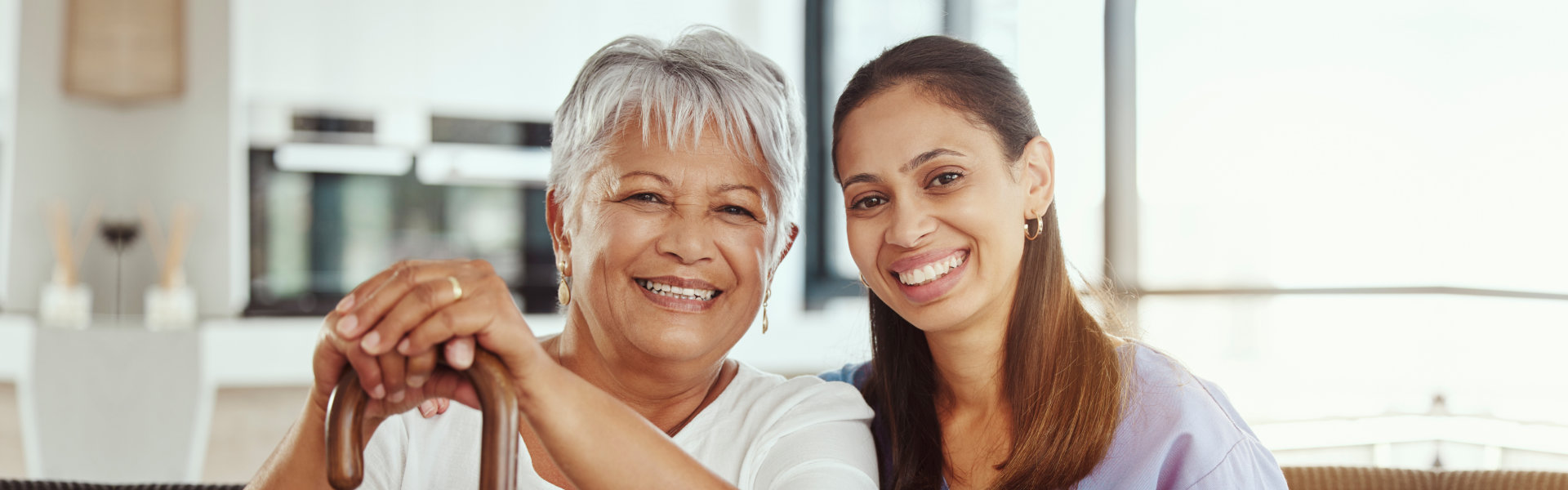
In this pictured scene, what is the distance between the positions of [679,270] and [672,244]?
34 mm

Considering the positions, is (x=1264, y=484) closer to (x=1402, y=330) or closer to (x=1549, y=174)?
(x=1549, y=174)

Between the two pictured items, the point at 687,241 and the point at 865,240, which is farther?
the point at 865,240

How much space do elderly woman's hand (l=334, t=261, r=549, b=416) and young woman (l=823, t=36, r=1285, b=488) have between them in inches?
24.7

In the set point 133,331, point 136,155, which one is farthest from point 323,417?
point 136,155

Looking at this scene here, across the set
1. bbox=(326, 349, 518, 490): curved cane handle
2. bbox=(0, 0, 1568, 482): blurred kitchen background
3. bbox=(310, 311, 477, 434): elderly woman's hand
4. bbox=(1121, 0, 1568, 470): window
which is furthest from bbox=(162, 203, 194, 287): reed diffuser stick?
bbox=(326, 349, 518, 490): curved cane handle

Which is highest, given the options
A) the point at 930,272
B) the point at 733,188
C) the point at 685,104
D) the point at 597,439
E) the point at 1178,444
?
the point at 685,104

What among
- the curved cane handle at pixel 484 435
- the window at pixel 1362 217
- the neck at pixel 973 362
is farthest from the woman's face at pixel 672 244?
the window at pixel 1362 217

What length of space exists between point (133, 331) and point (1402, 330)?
13.8ft

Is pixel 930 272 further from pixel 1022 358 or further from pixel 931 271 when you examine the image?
pixel 1022 358

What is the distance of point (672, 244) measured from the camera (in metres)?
1.26

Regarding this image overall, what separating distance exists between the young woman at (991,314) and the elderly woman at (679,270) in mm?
134

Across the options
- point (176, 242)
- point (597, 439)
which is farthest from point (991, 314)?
point (176, 242)

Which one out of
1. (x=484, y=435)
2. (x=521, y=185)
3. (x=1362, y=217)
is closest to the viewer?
(x=484, y=435)

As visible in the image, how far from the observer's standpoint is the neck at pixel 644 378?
1.34 metres
